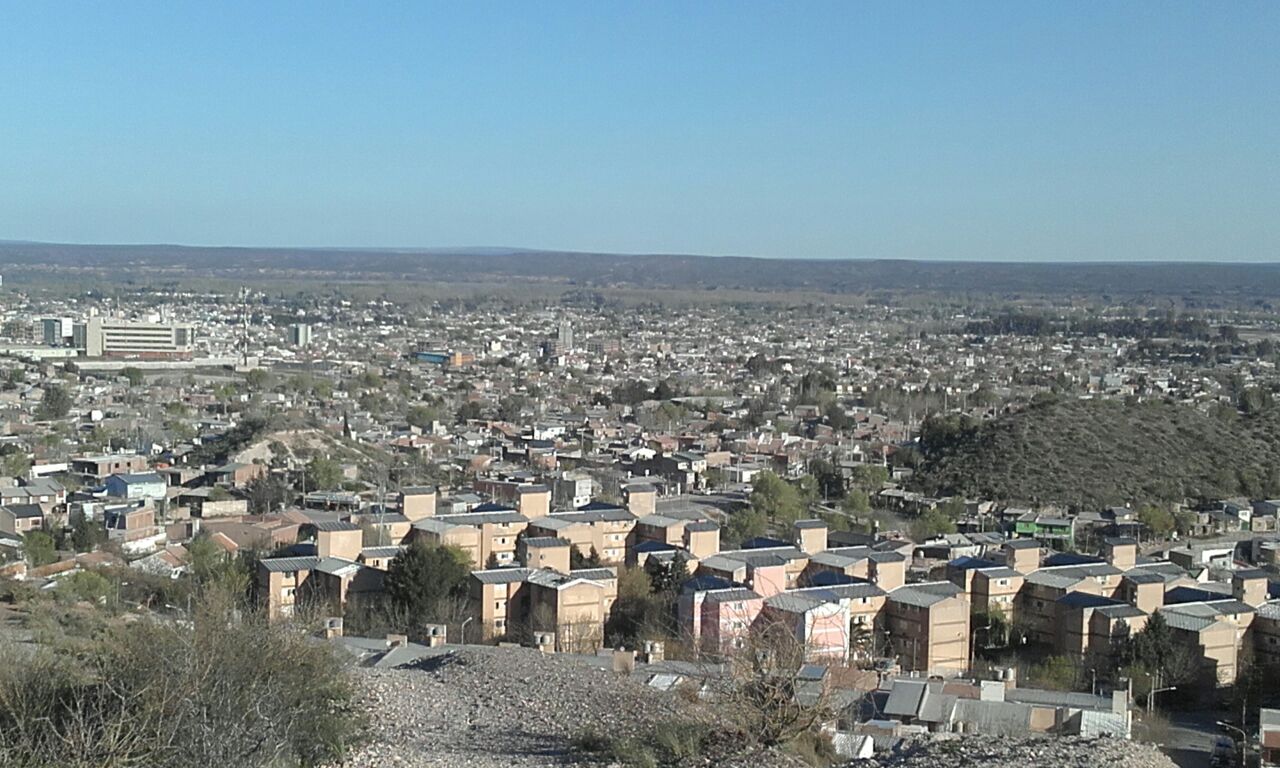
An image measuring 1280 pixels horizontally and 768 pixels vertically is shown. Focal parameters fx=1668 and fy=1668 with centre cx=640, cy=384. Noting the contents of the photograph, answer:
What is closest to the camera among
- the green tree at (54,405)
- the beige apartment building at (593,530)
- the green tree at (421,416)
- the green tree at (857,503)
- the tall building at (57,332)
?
the beige apartment building at (593,530)

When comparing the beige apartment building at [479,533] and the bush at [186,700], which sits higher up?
the bush at [186,700]

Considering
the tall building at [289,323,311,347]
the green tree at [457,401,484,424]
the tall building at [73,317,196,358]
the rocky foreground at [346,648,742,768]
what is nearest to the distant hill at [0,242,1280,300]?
the tall building at [289,323,311,347]

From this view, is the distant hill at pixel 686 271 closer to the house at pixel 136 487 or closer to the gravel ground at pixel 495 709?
the house at pixel 136 487

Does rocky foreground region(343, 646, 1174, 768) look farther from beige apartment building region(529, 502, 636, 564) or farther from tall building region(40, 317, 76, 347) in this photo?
tall building region(40, 317, 76, 347)

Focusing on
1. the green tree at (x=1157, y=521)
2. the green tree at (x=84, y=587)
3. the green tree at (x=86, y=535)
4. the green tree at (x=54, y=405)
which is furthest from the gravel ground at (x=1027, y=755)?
the green tree at (x=54, y=405)

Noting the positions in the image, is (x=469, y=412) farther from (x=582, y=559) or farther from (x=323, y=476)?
(x=582, y=559)

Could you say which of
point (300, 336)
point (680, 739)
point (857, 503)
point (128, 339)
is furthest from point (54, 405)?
point (300, 336)
